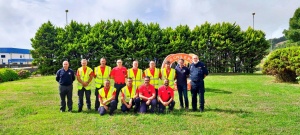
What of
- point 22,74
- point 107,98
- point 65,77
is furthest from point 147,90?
point 22,74

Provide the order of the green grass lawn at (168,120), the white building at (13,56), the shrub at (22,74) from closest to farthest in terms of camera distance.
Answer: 1. the green grass lawn at (168,120)
2. the shrub at (22,74)
3. the white building at (13,56)

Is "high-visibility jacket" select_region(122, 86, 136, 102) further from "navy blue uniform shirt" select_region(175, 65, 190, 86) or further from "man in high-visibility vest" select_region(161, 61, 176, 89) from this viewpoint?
"navy blue uniform shirt" select_region(175, 65, 190, 86)

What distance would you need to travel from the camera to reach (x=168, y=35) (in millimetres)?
24219

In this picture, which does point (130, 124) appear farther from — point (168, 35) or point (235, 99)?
point (168, 35)

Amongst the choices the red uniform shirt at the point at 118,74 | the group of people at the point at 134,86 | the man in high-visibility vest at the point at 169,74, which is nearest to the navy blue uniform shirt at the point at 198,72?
the group of people at the point at 134,86

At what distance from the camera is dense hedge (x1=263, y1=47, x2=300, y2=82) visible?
14.3 m

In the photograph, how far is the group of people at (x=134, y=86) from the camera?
779 cm

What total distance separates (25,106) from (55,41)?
1633 cm

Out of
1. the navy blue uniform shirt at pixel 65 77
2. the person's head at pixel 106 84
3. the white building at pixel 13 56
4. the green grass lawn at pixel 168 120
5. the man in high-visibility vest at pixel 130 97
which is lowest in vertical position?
the green grass lawn at pixel 168 120

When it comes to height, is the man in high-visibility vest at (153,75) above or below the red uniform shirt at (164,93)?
above

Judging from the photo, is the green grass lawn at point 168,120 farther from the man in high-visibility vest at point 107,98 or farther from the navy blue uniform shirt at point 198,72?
the navy blue uniform shirt at point 198,72

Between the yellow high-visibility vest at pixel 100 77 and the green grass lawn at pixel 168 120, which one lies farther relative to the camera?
the yellow high-visibility vest at pixel 100 77

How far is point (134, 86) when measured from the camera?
819cm

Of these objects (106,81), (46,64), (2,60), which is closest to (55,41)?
(46,64)
